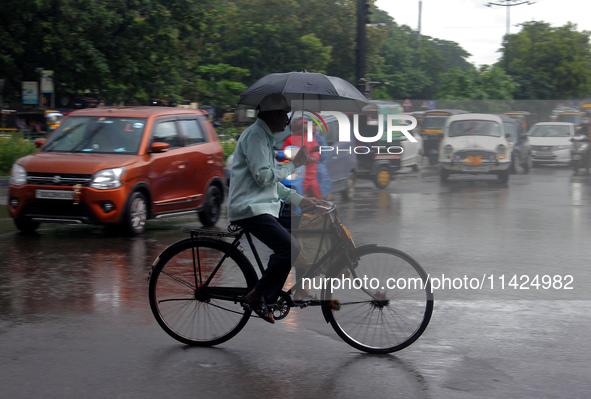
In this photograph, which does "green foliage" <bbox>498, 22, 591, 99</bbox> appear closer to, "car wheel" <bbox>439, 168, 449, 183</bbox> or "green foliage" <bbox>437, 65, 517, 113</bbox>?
"green foliage" <bbox>437, 65, 517, 113</bbox>

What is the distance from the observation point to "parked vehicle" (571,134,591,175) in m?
24.3

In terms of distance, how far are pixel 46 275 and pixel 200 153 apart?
4.28 m

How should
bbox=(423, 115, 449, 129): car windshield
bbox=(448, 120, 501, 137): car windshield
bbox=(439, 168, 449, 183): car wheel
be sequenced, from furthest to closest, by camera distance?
bbox=(423, 115, 449, 129): car windshield < bbox=(448, 120, 501, 137): car windshield < bbox=(439, 168, 449, 183): car wheel

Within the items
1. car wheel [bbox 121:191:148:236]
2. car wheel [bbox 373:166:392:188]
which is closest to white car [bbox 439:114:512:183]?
car wheel [bbox 373:166:392:188]

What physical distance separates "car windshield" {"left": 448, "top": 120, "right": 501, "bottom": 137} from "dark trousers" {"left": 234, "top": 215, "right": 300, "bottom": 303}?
59.0 ft

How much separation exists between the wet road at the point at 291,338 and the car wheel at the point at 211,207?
5.24 ft

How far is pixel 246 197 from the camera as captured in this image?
4.98m

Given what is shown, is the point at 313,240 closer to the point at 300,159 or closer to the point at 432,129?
the point at 300,159

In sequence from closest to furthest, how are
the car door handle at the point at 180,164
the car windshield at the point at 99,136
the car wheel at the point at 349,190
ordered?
1. the car windshield at the point at 99,136
2. the car door handle at the point at 180,164
3. the car wheel at the point at 349,190

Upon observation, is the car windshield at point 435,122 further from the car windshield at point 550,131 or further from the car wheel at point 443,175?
the car wheel at point 443,175

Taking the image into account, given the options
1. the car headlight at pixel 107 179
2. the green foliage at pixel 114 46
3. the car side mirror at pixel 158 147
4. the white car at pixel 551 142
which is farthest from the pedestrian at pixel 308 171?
the white car at pixel 551 142

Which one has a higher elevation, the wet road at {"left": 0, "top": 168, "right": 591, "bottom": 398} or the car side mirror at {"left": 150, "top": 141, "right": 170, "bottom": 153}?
the car side mirror at {"left": 150, "top": 141, "right": 170, "bottom": 153}

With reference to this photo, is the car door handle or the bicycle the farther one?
the car door handle

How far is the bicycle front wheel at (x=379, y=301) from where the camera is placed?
5020 mm
